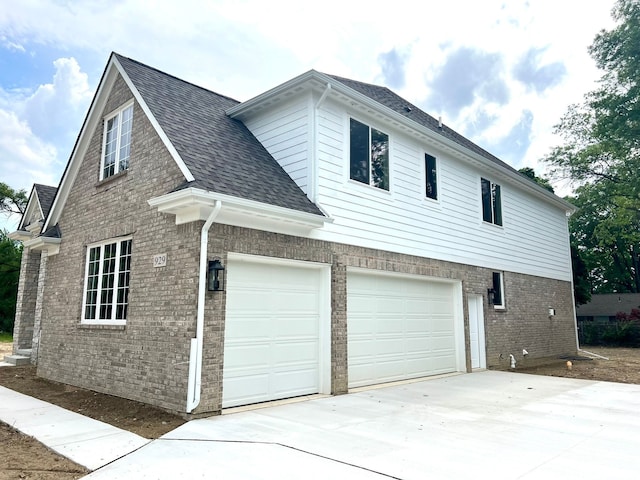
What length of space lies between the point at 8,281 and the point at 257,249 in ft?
85.4

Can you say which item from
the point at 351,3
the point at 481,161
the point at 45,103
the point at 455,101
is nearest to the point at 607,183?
the point at 455,101

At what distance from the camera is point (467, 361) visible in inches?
466

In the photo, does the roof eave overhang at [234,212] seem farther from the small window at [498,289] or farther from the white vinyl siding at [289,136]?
the small window at [498,289]

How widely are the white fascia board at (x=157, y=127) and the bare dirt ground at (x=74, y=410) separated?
11.6 feet

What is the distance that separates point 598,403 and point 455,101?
16147mm

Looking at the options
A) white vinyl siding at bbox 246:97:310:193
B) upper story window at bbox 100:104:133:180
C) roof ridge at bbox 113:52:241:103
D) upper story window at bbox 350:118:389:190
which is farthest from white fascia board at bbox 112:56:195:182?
upper story window at bbox 350:118:389:190

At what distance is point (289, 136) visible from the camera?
9.14 metres

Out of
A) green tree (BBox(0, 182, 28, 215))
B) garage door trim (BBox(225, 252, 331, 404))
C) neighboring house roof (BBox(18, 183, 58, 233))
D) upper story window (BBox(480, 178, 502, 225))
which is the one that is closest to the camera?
garage door trim (BBox(225, 252, 331, 404))

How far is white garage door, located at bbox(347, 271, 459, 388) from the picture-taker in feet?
30.2

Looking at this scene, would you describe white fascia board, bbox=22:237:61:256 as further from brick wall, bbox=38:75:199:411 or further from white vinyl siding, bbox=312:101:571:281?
white vinyl siding, bbox=312:101:571:281

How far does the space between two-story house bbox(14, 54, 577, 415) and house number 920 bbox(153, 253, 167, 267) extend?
3 centimetres

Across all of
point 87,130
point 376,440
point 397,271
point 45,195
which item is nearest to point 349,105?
point 397,271

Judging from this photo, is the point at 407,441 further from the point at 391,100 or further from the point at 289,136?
the point at 391,100

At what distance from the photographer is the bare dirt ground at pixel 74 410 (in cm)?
459
